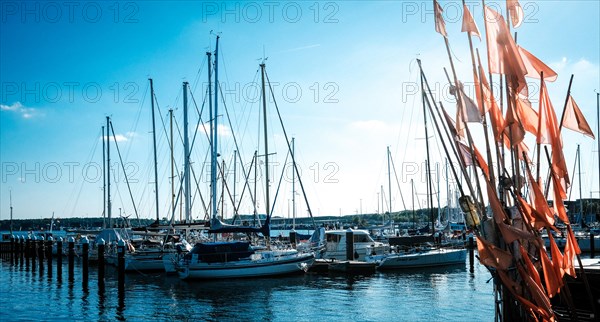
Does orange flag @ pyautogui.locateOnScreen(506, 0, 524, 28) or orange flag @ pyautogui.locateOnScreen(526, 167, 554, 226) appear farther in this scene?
orange flag @ pyautogui.locateOnScreen(506, 0, 524, 28)

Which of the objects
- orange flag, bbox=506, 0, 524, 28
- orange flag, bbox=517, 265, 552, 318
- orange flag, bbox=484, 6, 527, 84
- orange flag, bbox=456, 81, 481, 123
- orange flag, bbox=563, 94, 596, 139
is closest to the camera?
orange flag, bbox=517, 265, 552, 318

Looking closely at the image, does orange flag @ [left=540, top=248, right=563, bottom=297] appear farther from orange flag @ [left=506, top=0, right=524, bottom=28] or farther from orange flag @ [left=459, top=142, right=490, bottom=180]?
orange flag @ [left=506, top=0, right=524, bottom=28]

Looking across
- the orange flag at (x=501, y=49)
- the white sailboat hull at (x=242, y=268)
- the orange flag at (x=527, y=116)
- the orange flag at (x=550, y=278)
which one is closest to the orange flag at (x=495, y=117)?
the orange flag at (x=501, y=49)

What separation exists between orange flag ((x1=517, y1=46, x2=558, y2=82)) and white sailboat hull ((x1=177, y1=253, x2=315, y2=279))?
28836 mm

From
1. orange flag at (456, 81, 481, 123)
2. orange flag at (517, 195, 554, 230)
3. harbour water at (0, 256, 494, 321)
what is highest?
orange flag at (456, 81, 481, 123)

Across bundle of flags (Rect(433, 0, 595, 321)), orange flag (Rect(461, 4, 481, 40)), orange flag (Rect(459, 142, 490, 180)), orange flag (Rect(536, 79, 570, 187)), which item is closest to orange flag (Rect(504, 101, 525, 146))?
bundle of flags (Rect(433, 0, 595, 321))

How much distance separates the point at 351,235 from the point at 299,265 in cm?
629

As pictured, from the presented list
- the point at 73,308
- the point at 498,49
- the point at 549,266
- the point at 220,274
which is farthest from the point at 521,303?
the point at 220,274

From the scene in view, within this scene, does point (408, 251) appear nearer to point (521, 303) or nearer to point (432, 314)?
point (432, 314)

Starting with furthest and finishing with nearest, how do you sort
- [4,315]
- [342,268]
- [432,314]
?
[342,268]
[4,315]
[432,314]

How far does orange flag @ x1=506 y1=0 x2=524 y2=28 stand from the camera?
326 inches

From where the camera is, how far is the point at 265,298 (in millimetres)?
27938

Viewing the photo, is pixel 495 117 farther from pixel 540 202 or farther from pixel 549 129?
pixel 540 202

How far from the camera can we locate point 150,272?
133 feet
